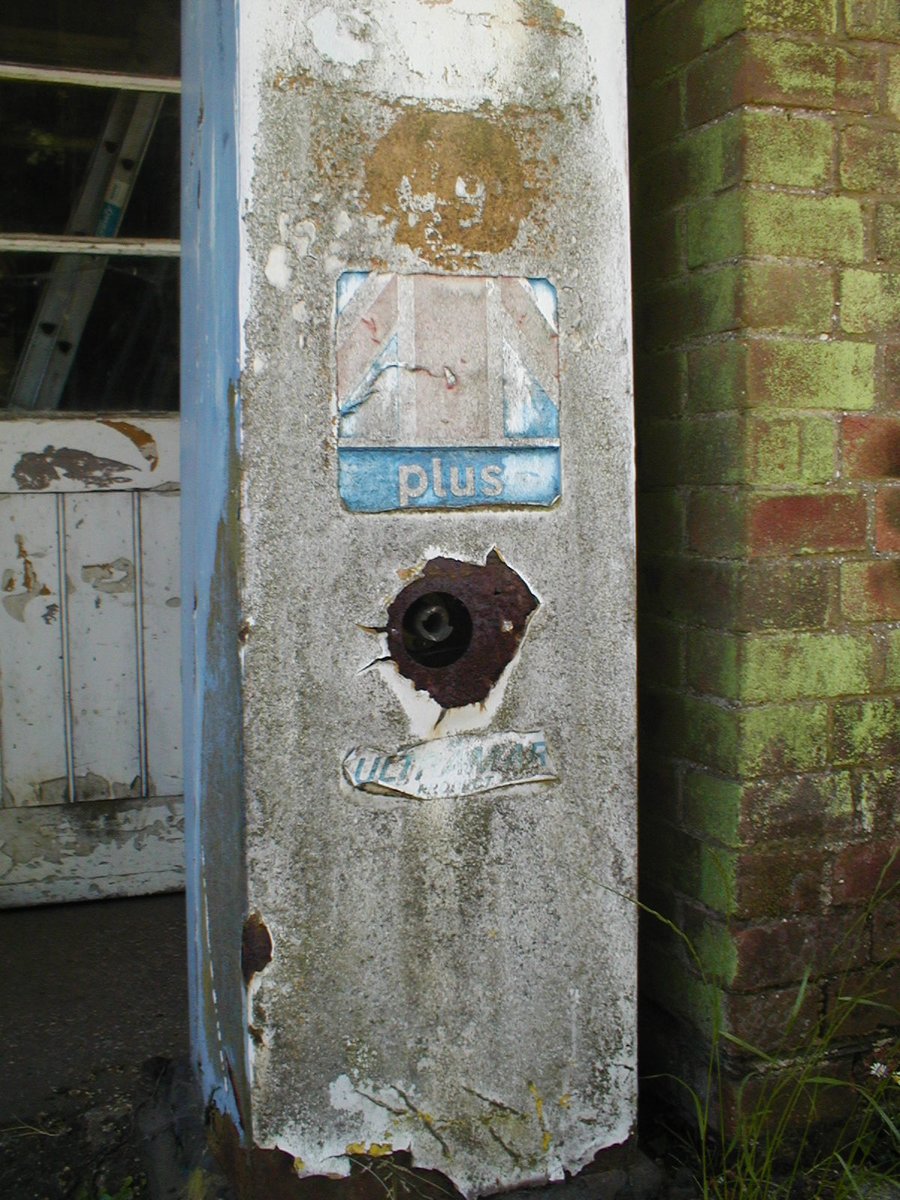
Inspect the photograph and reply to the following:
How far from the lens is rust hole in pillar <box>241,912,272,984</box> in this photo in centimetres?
147

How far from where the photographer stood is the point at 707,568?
1.72 m

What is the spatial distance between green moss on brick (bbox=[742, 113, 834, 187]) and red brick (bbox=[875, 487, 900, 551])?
470mm

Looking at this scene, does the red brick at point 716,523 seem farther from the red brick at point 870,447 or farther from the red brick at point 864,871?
the red brick at point 864,871

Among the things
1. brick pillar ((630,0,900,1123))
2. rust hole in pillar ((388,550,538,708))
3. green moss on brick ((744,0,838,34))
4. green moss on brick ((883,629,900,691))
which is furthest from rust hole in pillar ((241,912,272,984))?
green moss on brick ((744,0,838,34))

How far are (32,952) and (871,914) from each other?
1.72 meters

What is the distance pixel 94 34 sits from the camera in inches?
103

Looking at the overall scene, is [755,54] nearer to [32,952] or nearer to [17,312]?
[17,312]

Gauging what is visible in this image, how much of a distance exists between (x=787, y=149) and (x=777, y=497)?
50 centimetres

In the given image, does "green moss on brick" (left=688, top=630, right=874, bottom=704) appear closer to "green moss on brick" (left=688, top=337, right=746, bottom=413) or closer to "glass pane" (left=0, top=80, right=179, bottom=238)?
"green moss on brick" (left=688, top=337, right=746, bottom=413)

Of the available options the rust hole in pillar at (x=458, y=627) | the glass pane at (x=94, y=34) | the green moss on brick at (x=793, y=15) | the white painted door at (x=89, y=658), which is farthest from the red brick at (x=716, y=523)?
the glass pane at (x=94, y=34)

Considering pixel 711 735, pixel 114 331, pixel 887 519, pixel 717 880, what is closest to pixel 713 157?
pixel 887 519

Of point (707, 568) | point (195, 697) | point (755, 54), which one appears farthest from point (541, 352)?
point (195, 697)

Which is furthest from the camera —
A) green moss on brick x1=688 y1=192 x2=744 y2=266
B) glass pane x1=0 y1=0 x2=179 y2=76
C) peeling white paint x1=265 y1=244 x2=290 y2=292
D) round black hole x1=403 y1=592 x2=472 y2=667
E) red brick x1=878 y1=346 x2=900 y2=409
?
glass pane x1=0 y1=0 x2=179 y2=76

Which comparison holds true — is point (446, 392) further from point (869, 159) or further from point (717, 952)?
point (717, 952)
